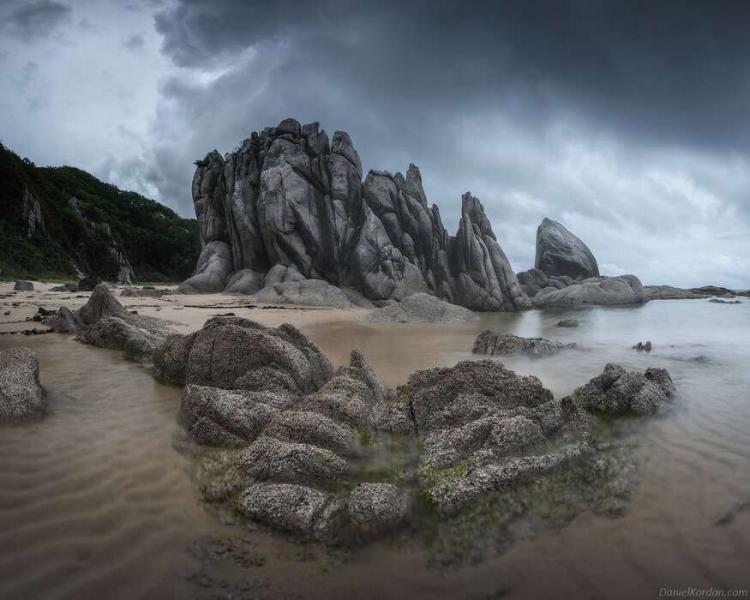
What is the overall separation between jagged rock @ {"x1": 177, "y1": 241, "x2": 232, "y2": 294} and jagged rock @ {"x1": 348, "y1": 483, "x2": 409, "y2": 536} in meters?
45.1

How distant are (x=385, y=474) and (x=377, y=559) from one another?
5.83ft

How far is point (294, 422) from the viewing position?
22.5ft

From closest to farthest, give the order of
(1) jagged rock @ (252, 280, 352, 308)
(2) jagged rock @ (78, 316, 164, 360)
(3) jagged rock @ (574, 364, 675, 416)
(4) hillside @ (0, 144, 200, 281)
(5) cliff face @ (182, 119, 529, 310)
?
(3) jagged rock @ (574, 364, 675, 416) → (2) jagged rock @ (78, 316, 164, 360) → (1) jagged rock @ (252, 280, 352, 308) → (5) cliff face @ (182, 119, 529, 310) → (4) hillside @ (0, 144, 200, 281)

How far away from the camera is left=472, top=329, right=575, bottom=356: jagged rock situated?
17.0 m

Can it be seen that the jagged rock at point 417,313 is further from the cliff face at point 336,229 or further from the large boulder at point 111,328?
the large boulder at point 111,328

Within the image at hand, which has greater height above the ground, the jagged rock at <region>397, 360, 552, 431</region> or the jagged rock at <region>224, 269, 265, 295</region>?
the jagged rock at <region>224, 269, 265, 295</region>

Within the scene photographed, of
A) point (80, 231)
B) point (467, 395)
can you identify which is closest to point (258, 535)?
point (467, 395)

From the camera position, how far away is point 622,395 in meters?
9.09

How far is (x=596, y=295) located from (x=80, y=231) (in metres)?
81.3

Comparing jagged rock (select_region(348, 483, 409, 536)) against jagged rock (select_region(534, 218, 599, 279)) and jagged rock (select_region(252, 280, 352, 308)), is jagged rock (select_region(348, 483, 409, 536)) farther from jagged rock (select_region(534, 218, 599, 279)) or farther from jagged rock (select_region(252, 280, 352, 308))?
jagged rock (select_region(534, 218, 599, 279))

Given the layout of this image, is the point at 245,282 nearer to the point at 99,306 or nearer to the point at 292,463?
the point at 99,306

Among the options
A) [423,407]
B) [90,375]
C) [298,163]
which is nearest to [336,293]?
[298,163]

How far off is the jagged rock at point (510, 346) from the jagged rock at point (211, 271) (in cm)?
3718

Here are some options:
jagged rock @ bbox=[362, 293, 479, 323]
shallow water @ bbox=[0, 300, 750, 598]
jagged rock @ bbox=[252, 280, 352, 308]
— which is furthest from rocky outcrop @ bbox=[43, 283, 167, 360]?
jagged rock @ bbox=[252, 280, 352, 308]
